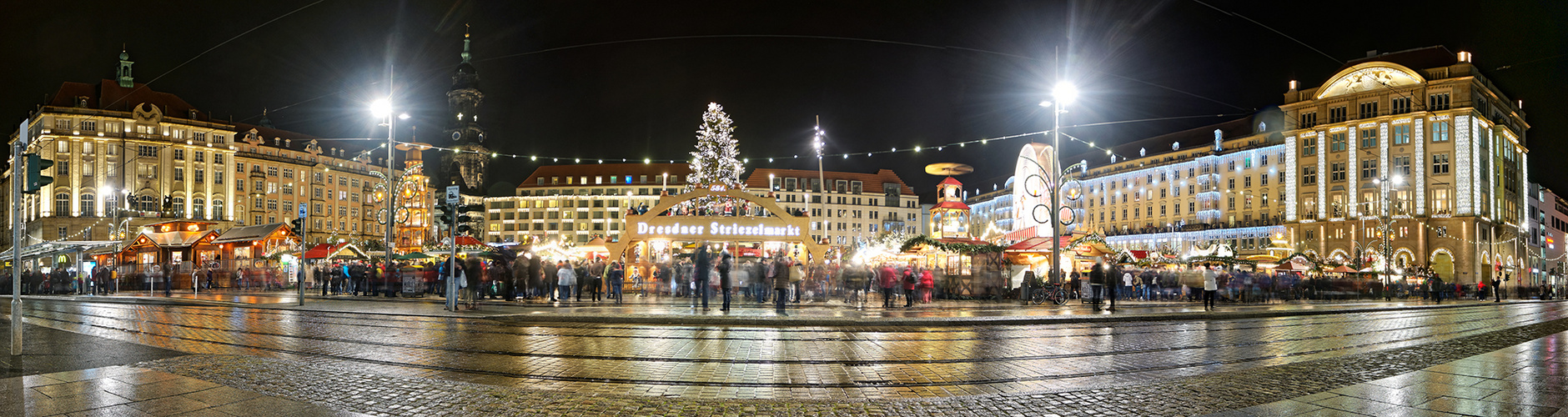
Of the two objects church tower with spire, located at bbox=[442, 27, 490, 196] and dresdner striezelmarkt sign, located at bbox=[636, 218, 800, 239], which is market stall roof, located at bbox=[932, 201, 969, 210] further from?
church tower with spire, located at bbox=[442, 27, 490, 196]

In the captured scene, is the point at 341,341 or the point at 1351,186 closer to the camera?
the point at 341,341

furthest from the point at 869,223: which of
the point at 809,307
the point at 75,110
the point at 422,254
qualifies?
the point at 809,307

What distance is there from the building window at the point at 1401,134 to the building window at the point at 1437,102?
2.03m

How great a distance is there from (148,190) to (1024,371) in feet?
314

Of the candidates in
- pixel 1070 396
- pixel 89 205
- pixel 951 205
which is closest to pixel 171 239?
pixel 951 205

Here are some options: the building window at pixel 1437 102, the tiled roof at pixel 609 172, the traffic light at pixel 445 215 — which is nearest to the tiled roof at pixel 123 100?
the traffic light at pixel 445 215

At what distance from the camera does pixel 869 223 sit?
12481 centimetres

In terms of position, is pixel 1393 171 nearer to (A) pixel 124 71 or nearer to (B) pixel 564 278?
(B) pixel 564 278

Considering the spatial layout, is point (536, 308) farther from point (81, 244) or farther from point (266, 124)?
point (266, 124)

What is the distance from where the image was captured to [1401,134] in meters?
65.8

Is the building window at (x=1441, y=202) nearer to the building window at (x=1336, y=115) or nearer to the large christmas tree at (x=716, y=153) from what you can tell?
the building window at (x=1336, y=115)

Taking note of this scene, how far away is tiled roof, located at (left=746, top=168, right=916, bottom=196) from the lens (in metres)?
118

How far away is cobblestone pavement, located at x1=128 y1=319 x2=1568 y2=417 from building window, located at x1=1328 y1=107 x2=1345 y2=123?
68903 millimetres

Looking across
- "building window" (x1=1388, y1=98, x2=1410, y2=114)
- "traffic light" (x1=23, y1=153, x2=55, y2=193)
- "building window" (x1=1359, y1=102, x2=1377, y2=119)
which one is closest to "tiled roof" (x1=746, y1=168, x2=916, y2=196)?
"building window" (x1=1359, y1=102, x2=1377, y2=119)
